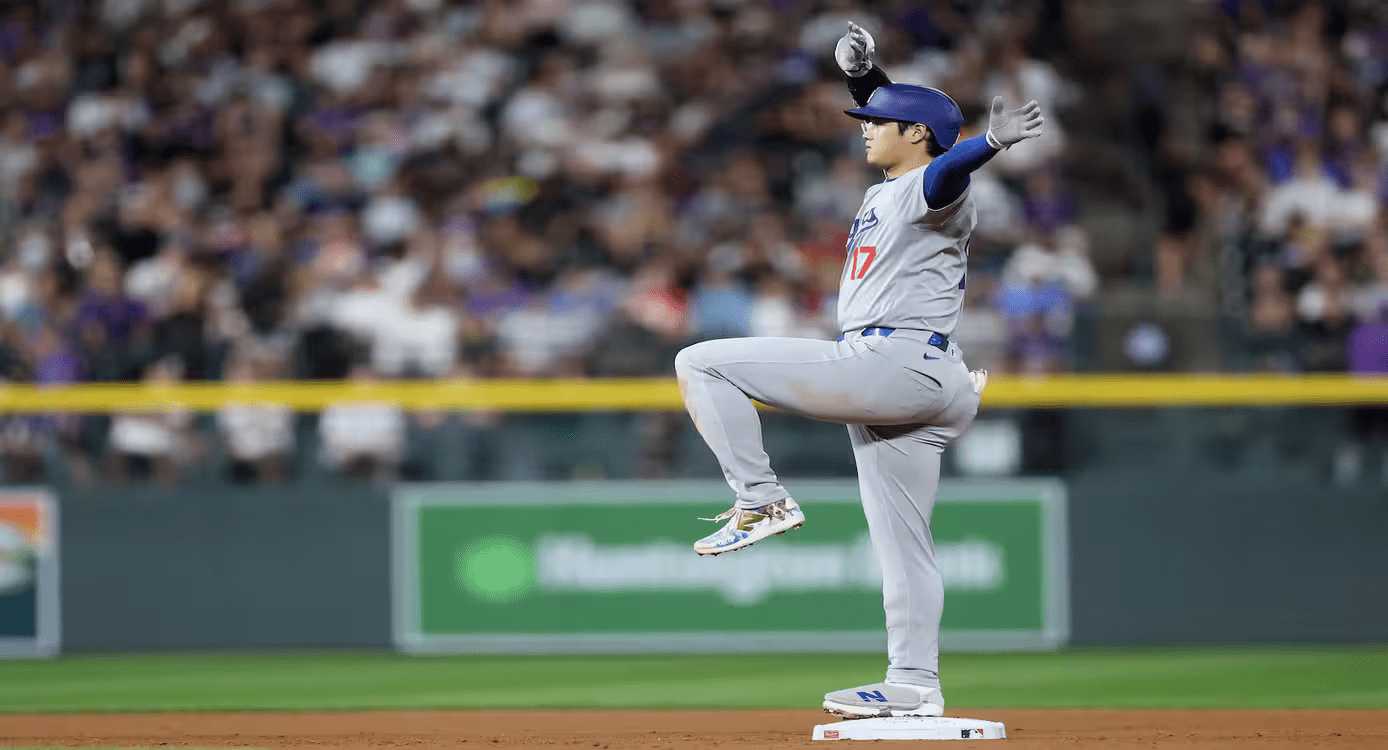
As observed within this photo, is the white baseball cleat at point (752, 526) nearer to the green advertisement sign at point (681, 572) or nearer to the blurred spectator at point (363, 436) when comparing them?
the green advertisement sign at point (681, 572)

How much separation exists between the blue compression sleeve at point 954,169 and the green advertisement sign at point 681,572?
4188 mm

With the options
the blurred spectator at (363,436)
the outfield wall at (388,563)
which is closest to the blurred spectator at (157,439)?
the outfield wall at (388,563)

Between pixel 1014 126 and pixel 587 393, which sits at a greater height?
pixel 1014 126

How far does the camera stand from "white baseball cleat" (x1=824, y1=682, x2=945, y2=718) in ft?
16.5

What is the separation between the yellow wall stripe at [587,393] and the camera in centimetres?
870

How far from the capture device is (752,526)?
4746mm

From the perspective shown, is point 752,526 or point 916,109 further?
point 916,109

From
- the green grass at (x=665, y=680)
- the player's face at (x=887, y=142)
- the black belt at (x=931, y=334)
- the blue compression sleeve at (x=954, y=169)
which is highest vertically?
the player's face at (x=887, y=142)

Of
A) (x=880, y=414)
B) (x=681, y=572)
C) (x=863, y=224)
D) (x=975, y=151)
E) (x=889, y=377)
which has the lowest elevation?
(x=681, y=572)

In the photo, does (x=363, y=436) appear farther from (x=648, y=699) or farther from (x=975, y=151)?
(x=975, y=151)

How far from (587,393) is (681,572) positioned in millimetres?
1021

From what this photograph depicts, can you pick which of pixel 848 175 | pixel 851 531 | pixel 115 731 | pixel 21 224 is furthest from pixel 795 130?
pixel 115 731

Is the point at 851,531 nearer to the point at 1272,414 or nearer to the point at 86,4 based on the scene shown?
the point at 1272,414

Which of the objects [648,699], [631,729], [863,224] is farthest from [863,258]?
[648,699]
